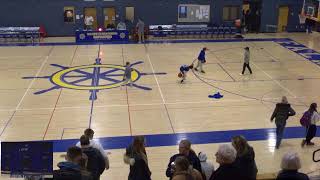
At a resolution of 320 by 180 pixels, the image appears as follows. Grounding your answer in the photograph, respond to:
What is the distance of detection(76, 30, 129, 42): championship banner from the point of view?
29609 millimetres

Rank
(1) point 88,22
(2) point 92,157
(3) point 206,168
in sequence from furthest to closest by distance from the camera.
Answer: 1. (1) point 88,22
2. (2) point 92,157
3. (3) point 206,168

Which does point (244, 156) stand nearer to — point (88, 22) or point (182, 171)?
point (182, 171)

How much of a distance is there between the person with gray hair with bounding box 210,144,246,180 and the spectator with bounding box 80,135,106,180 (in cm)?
255

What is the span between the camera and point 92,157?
25.0ft

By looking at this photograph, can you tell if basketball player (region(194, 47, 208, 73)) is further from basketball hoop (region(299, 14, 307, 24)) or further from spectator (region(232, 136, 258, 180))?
spectator (region(232, 136, 258, 180))

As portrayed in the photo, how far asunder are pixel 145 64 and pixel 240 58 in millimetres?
5437

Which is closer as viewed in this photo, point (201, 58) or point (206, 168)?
point (206, 168)

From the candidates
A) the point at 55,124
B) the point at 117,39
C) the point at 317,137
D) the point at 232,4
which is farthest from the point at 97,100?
the point at 232,4

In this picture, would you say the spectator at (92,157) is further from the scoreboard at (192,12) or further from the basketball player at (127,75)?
the scoreboard at (192,12)

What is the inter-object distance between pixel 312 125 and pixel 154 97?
687 centimetres

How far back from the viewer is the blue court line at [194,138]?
1325cm

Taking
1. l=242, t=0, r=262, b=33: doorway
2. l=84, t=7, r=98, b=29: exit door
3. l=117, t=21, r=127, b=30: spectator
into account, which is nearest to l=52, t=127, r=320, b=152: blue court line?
l=117, t=21, r=127, b=30: spectator

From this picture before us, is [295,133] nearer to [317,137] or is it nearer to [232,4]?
[317,137]

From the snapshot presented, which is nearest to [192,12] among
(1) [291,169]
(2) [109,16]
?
(2) [109,16]
